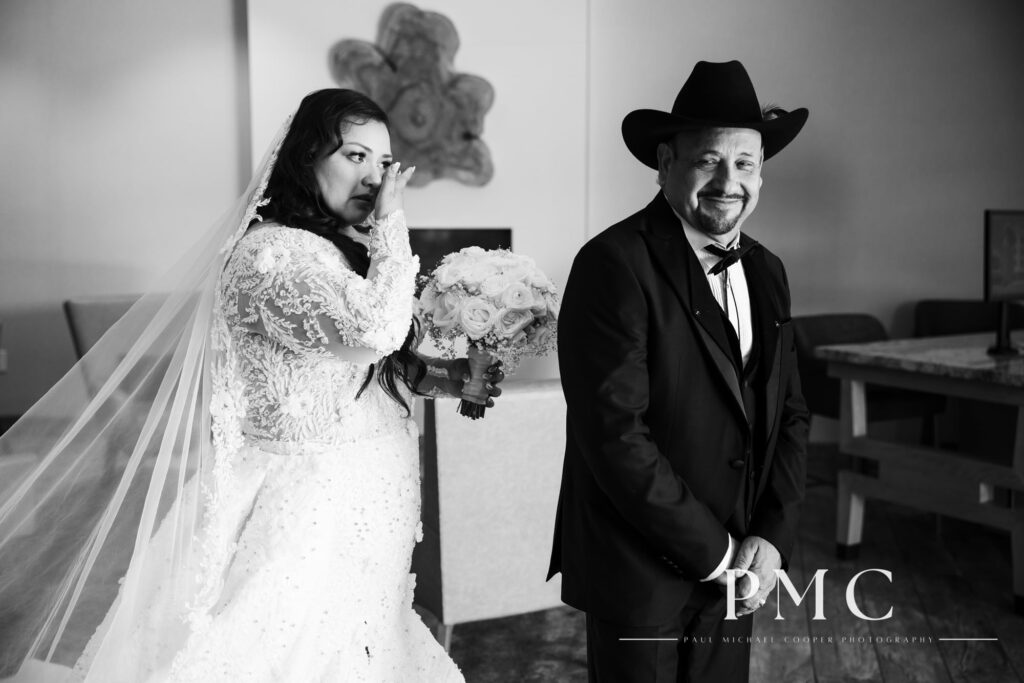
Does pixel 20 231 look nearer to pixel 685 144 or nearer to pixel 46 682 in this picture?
pixel 46 682

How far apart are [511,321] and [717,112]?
633 mm

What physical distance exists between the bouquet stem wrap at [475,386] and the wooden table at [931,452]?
90.5 inches

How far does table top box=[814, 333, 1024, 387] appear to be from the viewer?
3.51 meters

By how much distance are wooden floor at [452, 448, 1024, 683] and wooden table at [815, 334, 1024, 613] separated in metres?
0.21

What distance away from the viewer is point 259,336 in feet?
6.38

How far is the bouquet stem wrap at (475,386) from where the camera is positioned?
6.98 ft

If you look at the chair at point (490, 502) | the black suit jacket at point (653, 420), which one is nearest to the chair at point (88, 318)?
the chair at point (490, 502)

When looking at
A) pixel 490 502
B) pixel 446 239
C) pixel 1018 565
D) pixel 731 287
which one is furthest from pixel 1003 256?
pixel 446 239

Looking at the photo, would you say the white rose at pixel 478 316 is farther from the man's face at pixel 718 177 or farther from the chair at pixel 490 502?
the chair at pixel 490 502

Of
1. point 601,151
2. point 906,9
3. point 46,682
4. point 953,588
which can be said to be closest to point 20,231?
point 601,151

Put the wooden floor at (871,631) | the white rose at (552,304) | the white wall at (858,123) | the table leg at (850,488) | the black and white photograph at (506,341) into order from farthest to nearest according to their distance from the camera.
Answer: the white wall at (858,123)
the table leg at (850,488)
the wooden floor at (871,631)
the white rose at (552,304)
the black and white photograph at (506,341)

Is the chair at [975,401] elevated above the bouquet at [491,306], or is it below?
below

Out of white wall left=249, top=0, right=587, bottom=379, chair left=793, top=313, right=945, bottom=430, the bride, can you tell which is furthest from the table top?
the bride

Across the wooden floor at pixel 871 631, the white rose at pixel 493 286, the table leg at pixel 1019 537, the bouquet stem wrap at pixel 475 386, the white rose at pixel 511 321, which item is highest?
the white rose at pixel 493 286
